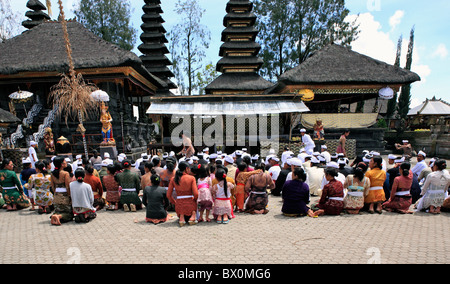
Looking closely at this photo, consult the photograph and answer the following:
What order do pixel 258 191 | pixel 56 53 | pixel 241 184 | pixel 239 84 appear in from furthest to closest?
pixel 239 84, pixel 56 53, pixel 241 184, pixel 258 191

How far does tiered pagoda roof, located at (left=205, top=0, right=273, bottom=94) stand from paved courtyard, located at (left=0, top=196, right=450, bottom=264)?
1758 centimetres

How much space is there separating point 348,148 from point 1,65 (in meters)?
21.4

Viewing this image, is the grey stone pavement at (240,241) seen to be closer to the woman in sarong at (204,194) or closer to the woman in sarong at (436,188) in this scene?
the woman in sarong at (436,188)

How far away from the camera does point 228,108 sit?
13375mm

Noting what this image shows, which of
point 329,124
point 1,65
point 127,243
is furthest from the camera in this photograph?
point 329,124

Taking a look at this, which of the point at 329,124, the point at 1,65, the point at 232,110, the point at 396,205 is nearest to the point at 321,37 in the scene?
the point at 329,124

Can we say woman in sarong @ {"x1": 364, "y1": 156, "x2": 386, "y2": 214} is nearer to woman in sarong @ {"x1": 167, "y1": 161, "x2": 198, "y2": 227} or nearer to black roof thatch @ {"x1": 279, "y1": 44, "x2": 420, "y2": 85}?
woman in sarong @ {"x1": 167, "y1": 161, "x2": 198, "y2": 227}

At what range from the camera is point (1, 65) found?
14203 millimetres

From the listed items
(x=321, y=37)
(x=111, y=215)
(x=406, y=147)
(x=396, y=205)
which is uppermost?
(x=321, y=37)

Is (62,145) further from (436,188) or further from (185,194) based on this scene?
(436,188)

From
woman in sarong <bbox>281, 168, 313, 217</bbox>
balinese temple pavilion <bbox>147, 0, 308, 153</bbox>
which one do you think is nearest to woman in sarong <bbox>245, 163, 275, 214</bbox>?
woman in sarong <bbox>281, 168, 313, 217</bbox>

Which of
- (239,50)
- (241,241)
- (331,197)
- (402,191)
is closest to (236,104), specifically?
(331,197)

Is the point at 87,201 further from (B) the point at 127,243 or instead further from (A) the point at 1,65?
(A) the point at 1,65

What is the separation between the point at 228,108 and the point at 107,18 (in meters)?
23.8
